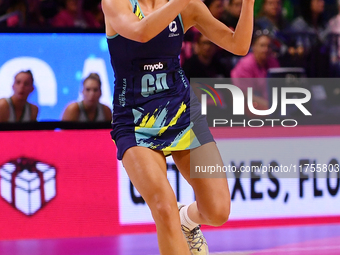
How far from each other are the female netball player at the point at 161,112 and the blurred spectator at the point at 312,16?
3069mm

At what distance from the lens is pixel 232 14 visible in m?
4.73

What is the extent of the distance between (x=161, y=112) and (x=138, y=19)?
0.48m

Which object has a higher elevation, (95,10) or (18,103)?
(95,10)

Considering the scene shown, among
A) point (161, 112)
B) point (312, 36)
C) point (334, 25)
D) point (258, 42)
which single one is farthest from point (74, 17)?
point (334, 25)

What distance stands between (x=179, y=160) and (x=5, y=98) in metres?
1.71

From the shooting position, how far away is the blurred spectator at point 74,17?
15.0ft

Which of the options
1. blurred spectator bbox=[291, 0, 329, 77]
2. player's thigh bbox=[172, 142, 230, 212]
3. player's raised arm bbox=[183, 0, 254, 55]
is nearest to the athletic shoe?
player's thigh bbox=[172, 142, 230, 212]

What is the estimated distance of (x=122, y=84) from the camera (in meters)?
2.41

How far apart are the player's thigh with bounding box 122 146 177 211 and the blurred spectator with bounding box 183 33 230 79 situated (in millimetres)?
1966

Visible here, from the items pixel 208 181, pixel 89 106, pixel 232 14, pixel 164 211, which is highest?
pixel 232 14

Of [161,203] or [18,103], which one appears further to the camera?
[18,103]

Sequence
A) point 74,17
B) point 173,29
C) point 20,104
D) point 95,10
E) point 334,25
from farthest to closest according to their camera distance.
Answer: point 334,25
point 95,10
point 74,17
point 20,104
point 173,29

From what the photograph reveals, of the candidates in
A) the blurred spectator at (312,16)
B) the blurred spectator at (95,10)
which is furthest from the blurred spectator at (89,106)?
the blurred spectator at (312,16)

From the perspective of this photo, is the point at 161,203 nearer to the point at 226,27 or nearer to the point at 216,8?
the point at 226,27
